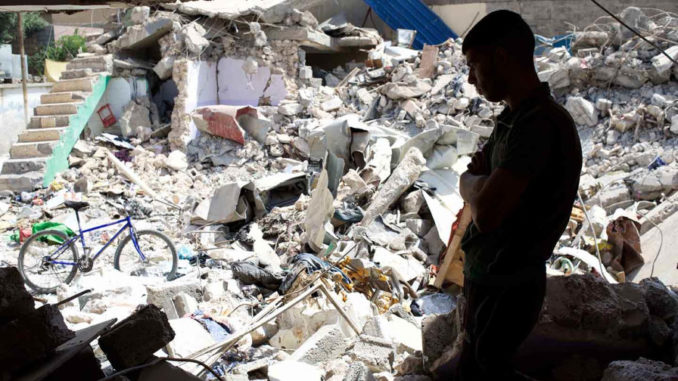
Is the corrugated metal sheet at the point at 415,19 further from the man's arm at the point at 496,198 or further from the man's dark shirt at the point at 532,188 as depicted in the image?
the man's arm at the point at 496,198

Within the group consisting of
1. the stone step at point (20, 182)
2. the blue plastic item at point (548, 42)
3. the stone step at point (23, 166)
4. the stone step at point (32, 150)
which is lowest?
the stone step at point (20, 182)

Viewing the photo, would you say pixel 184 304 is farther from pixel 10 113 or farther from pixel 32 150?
pixel 10 113

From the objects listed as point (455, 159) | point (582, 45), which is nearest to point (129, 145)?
point (455, 159)

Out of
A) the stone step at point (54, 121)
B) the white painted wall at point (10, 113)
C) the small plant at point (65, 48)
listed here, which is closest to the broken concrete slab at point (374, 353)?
the stone step at point (54, 121)

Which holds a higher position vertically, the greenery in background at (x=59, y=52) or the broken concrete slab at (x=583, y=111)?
the broken concrete slab at (x=583, y=111)

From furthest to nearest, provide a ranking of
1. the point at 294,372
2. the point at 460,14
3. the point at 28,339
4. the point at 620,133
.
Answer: the point at 460,14, the point at 620,133, the point at 294,372, the point at 28,339

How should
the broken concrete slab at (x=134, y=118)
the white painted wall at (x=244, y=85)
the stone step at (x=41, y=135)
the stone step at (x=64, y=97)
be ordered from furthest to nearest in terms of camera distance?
the white painted wall at (x=244, y=85), the broken concrete slab at (x=134, y=118), the stone step at (x=64, y=97), the stone step at (x=41, y=135)

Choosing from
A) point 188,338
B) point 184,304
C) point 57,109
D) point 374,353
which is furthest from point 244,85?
point 374,353

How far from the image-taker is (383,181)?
779 centimetres

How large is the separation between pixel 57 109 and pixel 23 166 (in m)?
1.61

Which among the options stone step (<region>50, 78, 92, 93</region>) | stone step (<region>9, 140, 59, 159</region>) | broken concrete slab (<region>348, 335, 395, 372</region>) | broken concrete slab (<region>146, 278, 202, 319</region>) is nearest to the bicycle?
broken concrete slab (<region>146, 278, 202, 319</region>)

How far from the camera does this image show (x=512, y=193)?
160 cm

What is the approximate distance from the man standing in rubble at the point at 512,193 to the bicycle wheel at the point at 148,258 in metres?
5.23

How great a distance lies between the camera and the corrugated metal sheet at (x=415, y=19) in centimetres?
1650
